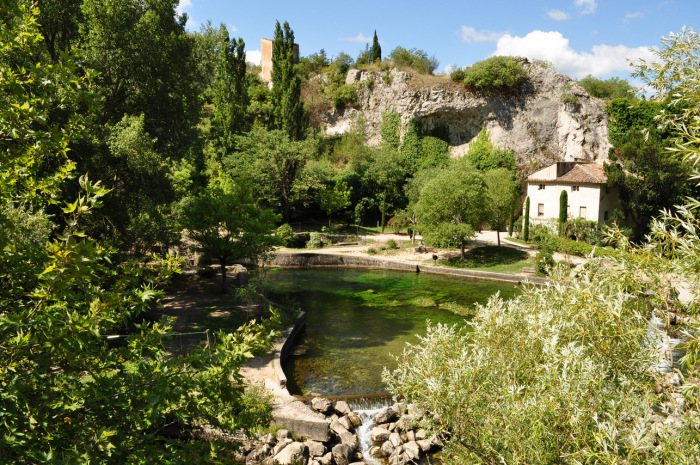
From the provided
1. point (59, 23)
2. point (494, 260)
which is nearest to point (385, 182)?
point (494, 260)

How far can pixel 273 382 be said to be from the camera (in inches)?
487

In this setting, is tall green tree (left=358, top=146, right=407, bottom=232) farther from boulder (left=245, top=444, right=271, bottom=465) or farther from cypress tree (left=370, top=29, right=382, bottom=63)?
boulder (left=245, top=444, right=271, bottom=465)

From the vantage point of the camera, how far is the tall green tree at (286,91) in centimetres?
3991

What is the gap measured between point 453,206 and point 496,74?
2180 centimetres

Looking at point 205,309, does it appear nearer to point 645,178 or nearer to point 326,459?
point 326,459

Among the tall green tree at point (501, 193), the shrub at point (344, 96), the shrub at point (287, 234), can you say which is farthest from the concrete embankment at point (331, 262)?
the shrub at point (344, 96)

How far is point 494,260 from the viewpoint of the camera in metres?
30.2

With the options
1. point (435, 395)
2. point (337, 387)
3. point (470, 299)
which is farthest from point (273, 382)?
point (470, 299)

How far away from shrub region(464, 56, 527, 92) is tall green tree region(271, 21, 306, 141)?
1801 cm

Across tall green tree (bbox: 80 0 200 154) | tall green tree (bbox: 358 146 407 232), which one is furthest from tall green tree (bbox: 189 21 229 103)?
tall green tree (bbox: 358 146 407 232)

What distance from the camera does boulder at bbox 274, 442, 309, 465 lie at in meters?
9.34

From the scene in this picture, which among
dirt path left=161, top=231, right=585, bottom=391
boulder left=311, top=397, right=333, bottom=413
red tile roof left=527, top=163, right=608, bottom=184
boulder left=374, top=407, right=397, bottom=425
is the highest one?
red tile roof left=527, top=163, right=608, bottom=184

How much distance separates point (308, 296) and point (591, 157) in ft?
111

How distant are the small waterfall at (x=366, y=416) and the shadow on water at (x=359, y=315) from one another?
725mm
